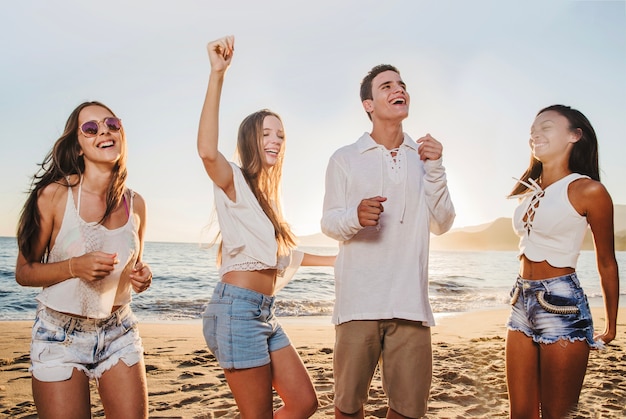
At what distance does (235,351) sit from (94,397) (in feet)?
11.4

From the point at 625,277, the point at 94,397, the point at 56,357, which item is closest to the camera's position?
the point at 56,357

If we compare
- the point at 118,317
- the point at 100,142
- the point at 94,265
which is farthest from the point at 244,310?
the point at 100,142

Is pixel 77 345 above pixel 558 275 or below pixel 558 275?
below

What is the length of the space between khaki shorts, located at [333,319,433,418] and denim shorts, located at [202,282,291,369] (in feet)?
1.67

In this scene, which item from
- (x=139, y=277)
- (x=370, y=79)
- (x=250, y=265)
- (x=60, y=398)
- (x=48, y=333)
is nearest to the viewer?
(x=60, y=398)

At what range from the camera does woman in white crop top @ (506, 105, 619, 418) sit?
3.20m

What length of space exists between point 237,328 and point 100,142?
1331mm

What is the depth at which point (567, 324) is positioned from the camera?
10.5 feet

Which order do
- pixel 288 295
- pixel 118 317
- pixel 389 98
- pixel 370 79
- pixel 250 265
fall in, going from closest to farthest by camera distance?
pixel 118 317
pixel 250 265
pixel 389 98
pixel 370 79
pixel 288 295

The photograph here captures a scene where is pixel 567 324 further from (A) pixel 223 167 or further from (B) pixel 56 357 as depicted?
(B) pixel 56 357

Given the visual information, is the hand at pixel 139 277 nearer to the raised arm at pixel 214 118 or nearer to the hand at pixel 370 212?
the raised arm at pixel 214 118

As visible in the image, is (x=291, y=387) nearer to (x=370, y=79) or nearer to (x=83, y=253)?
(x=83, y=253)

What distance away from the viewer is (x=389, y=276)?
3.22 meters

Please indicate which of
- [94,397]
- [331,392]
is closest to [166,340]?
[94,397]
